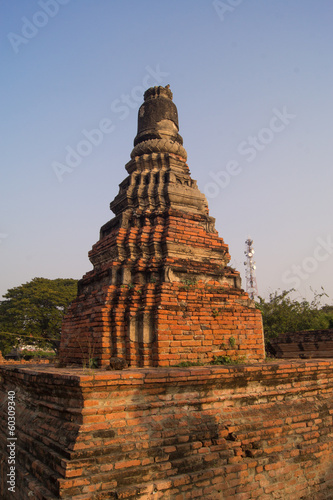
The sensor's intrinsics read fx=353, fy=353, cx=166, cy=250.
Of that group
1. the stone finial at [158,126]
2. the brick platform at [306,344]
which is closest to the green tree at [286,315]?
the brick platform at [306,344]

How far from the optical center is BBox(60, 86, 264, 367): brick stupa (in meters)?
6.35

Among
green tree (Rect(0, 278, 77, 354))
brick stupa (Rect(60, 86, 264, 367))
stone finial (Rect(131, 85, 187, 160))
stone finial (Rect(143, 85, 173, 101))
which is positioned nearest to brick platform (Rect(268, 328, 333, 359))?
brick stupa (Rect(60, 86, 264, 367))

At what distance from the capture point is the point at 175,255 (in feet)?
24.5

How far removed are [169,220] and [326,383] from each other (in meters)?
4.38

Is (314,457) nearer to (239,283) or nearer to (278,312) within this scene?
(239,283)

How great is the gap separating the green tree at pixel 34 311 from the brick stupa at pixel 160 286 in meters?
23.3

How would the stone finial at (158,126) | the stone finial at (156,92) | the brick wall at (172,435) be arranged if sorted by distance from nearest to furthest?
the brick wall at (172,435), the stone finial at (158,126), the stone finial at (156,92)

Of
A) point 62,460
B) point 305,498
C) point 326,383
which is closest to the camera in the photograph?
point 62,460

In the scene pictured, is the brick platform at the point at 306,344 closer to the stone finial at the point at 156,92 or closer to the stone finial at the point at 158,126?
the stone finial at the point at 158,126

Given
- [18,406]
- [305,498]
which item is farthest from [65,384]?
[305,498]

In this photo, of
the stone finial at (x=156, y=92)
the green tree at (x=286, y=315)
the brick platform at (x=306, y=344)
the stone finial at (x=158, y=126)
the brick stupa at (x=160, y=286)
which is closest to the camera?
the brick stupa at (x=160, y=286)

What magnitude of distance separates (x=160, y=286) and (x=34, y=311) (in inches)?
1043

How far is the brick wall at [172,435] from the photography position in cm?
373

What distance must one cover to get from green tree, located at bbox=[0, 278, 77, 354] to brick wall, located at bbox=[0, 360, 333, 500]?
83.4ft
